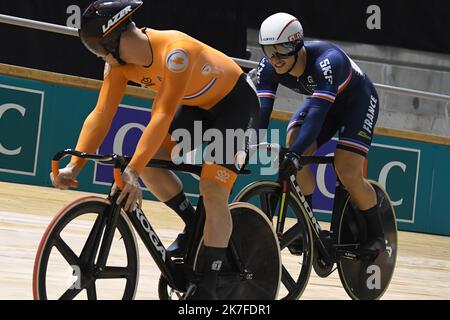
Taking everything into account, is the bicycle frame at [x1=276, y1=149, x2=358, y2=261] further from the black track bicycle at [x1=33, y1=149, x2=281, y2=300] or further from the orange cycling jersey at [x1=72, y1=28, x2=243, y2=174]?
the orange cycling jersey at [x1=72, y1=28, x2=243, y2=174]

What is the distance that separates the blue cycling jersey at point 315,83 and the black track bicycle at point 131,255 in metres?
0.73

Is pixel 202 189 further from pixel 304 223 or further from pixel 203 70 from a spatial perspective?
pixel 304 223

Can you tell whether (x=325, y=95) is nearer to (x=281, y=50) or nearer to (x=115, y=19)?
(x=281, y=50)

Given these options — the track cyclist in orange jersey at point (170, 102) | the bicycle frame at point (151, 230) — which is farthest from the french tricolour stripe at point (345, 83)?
the bicycle frame at point (151, 230)

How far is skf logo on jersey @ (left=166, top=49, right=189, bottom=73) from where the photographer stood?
3.96m

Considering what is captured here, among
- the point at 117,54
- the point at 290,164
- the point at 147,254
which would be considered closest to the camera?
the point at 117,54

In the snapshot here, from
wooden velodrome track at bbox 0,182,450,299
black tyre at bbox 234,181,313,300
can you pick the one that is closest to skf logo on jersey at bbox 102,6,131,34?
wooden velodrome track at bbox 0,182,450,299

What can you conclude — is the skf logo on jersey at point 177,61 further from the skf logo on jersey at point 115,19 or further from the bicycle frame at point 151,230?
the bicycle frame at point 151,230

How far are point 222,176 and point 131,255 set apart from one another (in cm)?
54

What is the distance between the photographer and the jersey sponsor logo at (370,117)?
558 centimetres

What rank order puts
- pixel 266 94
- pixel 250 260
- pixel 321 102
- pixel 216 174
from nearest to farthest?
pixel 216 174, pixel 250 260, pixel 321 102, pixel 266 94

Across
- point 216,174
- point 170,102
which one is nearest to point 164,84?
point 170,102

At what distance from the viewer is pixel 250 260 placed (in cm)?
449

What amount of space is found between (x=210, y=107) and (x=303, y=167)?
4.23ft
